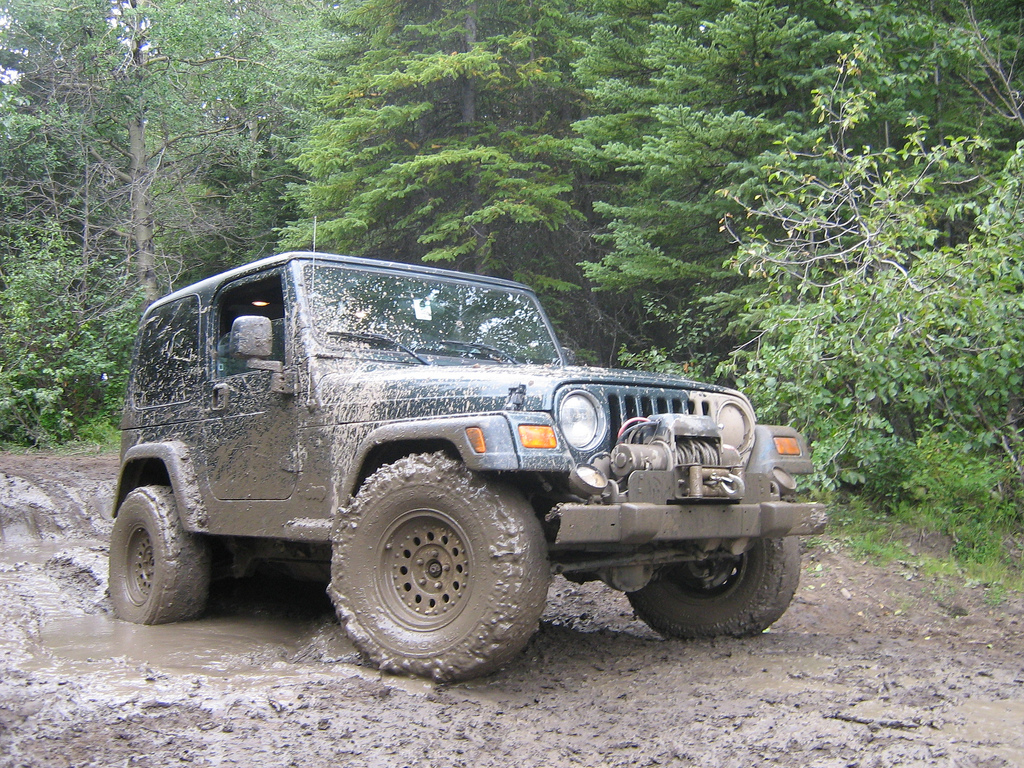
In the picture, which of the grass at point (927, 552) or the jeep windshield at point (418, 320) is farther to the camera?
the grass at point (927, 552)

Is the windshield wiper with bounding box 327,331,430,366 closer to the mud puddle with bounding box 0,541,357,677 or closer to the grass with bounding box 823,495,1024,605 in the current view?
the mud puddle with bounding box 0,541,357,677

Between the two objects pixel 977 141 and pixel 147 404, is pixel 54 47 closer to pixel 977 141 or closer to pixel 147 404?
pixel 147 404

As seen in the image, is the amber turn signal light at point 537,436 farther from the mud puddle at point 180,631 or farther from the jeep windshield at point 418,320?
the mud puddle at point 180,631

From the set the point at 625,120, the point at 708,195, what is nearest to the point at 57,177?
the point at 625,120

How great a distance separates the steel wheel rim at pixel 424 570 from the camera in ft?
12.7

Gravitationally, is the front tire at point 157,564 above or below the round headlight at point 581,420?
below

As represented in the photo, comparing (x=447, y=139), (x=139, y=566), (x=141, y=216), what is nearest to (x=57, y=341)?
(x=141, y=216)

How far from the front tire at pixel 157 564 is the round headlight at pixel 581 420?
8.72 ft

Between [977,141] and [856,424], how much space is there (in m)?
2.24

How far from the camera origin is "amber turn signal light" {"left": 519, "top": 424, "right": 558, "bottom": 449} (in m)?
3.69

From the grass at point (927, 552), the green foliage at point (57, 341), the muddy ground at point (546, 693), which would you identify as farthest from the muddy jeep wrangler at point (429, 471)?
the green foliage at point (57, 341)

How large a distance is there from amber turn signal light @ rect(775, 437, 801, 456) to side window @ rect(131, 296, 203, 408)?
3.29m

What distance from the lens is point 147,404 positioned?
239 inches

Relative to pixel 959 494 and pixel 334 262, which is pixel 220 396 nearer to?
pixel 334 262
